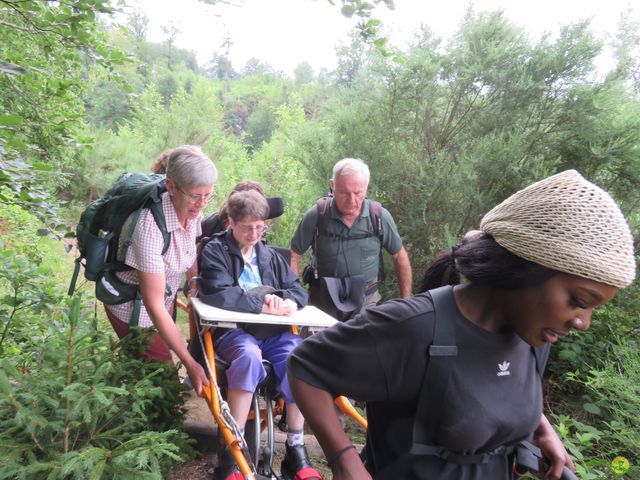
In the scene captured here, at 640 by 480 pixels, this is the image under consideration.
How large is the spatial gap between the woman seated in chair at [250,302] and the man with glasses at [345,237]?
2.81 ft

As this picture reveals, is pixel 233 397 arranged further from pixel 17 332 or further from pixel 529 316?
pixel 529 316

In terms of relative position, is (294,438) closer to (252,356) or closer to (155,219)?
(252,356)

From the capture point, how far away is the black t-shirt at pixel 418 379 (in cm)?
116

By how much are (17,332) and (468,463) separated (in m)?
2.59

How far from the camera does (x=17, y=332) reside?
2.71m

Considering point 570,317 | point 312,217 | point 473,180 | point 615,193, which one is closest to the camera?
point 570,317

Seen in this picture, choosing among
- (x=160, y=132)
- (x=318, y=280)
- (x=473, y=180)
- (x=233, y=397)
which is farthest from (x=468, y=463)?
(x=160, y=132)

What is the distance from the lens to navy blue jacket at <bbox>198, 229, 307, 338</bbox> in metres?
2.78

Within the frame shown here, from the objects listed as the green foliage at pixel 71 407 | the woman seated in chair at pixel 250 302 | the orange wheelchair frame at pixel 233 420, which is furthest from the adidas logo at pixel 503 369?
the woman seated in chair at pixel 250 302

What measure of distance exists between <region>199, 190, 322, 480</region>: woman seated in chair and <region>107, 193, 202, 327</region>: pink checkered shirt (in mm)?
190

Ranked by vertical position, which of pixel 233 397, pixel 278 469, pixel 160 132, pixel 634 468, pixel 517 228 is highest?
pixel 160 132

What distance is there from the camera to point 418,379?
1164 mm

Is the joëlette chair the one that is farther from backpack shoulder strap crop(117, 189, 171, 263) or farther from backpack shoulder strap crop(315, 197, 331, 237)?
backpack shoulder strap crop(315, 197, 331, 237)

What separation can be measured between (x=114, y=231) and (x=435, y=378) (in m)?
2.13
